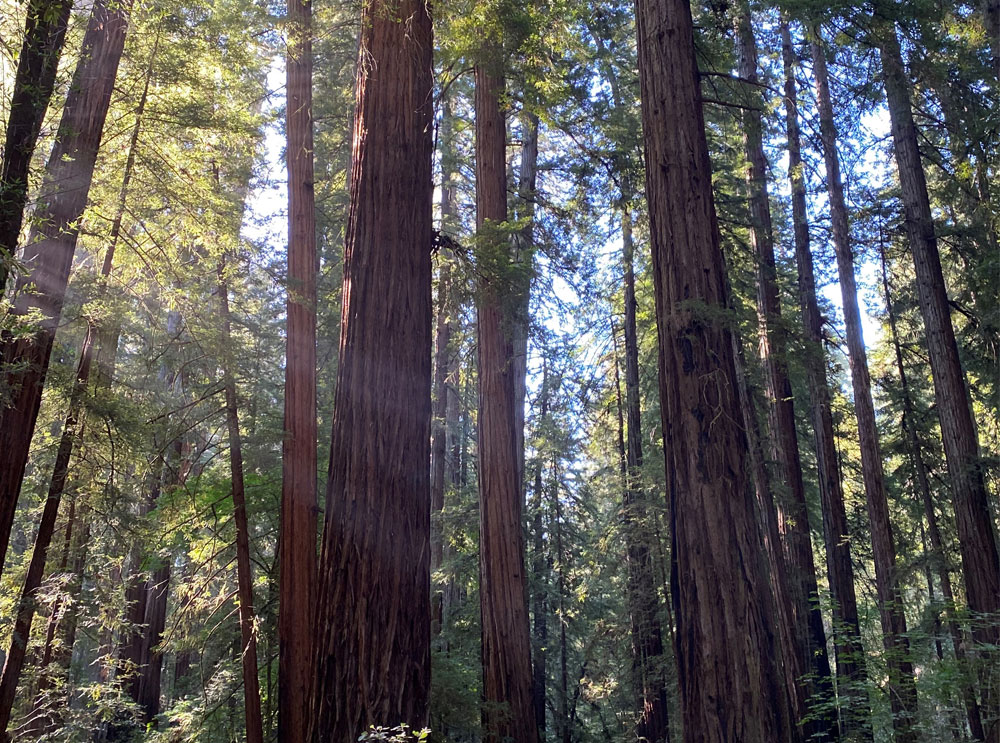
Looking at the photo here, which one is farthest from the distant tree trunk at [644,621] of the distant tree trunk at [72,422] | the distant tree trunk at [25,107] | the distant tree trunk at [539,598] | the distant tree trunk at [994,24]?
the distant tree trunk at [25,107]

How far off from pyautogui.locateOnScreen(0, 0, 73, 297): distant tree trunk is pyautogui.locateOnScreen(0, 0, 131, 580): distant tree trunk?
109 centimetres

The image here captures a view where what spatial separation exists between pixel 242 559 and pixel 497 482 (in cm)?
322

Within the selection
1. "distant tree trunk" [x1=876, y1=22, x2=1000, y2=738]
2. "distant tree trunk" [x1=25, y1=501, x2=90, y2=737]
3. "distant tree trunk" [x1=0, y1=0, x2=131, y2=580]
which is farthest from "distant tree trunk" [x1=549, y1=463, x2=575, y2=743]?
"distant tree trunk" [x1=0, y1=0, x2=131, y2=580]

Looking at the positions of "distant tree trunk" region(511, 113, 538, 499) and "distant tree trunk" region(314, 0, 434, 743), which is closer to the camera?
"distant tree trunk" region(314, 0, 434, 743)

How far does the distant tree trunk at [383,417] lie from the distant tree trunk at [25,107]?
7.31 feet

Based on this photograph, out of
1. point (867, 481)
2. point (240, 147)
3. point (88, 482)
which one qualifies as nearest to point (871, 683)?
point (867, 481)

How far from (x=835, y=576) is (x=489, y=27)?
11.2 meters

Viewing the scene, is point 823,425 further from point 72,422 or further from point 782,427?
point 72,422

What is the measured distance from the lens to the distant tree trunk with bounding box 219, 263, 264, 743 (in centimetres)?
773

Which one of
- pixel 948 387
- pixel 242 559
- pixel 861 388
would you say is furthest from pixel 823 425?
pixel 242 559

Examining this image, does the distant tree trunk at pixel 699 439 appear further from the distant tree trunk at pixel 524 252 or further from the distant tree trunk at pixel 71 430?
the distant tree trunk at pixel 71 430

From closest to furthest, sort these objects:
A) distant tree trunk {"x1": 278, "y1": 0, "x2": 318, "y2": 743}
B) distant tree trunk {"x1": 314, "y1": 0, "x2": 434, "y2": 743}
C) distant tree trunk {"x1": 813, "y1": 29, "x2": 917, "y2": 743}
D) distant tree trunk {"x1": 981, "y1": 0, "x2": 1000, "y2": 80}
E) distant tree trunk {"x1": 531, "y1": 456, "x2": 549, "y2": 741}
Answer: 1. distant tree trunk {"x1": 314, "y1": 0, "x2": 434, "y2": 743}
2. distant tree trunk {"x1": 278, "y1": 0, "x2": 318, "y2": 743}
3. distant tree trunk {"x1": 981, "y1": 0, "x2": 1000, "y2": 80}
4. distant tree trunk {"x1": 813, "y1": 29, "x2": 917, "y2": 743}
5. distant tree trunk {"x1": 531, "y1": 456, "x2": 549, "y2": 741}

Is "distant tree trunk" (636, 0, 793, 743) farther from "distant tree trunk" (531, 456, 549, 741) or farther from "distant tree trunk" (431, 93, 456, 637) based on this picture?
"distant tree trunk" (531, 456, 549, 741)

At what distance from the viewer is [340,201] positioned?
1437 centimetres
